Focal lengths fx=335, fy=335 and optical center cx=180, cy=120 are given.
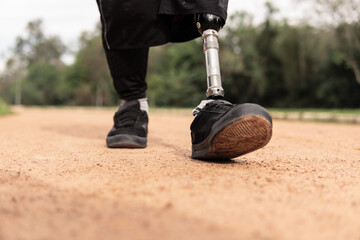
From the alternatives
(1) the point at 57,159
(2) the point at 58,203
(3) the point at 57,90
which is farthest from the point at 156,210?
(3) the point at 57,90

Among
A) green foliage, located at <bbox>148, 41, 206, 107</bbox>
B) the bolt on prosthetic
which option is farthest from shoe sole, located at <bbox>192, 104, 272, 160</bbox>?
green foliage, located at <bbox>148, 41, 206, 107</bbox>

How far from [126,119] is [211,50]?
0.85 meters

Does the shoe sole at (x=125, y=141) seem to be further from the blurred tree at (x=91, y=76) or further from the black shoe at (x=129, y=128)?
the blurred tree at (x=91, y=76)

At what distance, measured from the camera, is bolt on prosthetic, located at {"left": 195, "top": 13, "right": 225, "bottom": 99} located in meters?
1.64

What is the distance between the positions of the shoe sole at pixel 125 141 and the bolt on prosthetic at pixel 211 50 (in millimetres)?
681

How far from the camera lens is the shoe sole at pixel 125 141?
212 centimetres

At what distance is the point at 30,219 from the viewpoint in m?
0.79

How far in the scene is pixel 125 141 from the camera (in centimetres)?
212

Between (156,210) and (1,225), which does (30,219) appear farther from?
(156,210)

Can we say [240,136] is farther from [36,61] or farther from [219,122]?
[36,61]

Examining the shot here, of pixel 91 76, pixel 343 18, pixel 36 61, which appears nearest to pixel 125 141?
pixel 343 18

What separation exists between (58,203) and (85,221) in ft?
0.55

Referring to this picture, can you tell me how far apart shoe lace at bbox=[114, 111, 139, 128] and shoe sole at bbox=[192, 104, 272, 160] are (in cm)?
82

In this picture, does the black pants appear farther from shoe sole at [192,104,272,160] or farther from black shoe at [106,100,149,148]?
shoe sole at [192,104,272,160]
